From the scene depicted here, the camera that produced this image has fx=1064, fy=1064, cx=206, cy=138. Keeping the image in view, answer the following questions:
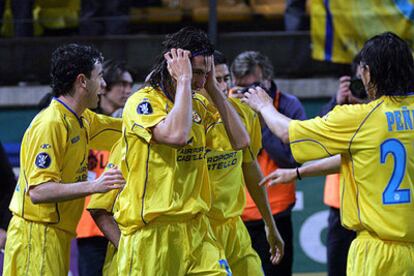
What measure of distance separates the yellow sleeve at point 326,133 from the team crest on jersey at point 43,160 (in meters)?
1.38

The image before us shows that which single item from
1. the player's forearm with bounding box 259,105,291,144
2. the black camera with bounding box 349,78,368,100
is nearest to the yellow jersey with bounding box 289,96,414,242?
the player's forearm with bounding box 259,105,291,144

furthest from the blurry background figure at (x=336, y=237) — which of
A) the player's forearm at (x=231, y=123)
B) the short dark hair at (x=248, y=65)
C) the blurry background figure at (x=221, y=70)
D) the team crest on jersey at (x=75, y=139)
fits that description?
the team crest on jersey at (x=75, y=139)

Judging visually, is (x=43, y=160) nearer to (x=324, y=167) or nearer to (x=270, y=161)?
(x=324, y=167)

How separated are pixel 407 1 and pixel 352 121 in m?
4.35

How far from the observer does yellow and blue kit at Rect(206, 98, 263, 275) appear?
636 cm

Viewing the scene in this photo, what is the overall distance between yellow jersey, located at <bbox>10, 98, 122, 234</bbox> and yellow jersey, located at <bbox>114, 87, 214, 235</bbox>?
550 millimetres

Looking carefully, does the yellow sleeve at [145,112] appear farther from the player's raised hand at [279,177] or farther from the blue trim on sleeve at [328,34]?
the blue trim on sleeve at [328,34]

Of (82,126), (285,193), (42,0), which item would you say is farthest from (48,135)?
(42,0)

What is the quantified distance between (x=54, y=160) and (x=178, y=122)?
978 millimetres

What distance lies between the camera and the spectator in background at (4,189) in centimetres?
652

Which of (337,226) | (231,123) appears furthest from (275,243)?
(337,226)

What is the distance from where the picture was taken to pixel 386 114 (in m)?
5.62

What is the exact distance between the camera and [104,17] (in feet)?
32.2

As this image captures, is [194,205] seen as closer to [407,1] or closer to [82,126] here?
[82,126]
